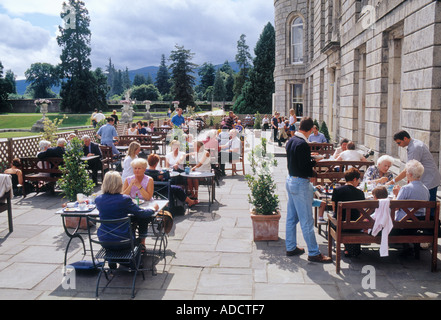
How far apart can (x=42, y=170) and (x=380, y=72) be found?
28.8ft

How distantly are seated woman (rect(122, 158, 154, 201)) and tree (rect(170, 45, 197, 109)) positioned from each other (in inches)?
2610

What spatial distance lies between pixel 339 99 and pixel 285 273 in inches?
481

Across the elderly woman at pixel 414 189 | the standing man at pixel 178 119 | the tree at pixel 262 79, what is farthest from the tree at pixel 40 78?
the elderly woman at pixel 414 189

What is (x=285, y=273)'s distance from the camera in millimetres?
5469

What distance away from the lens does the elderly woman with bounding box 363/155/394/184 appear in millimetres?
→ 7082

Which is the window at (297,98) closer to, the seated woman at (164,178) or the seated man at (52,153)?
the seated man at (52,153)

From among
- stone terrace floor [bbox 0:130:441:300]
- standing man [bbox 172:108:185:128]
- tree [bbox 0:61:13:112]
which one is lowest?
stone terrace floor [bbox 0:130:441:300]

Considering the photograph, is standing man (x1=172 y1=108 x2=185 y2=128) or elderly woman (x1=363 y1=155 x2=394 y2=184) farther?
standing man (x1=172 y1=108 x2=185 y2=128)

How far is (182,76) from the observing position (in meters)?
72.6

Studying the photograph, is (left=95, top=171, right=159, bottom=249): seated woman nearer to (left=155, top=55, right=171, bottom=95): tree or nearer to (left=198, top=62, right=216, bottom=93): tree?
(left=198, top=62, right=216, bottom=93): tree

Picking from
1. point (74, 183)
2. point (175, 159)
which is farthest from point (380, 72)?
point (74, 183)

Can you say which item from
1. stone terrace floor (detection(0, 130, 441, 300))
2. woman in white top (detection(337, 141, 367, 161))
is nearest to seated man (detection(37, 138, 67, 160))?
stone terrace floor (detection(0, 130, 441, 300))

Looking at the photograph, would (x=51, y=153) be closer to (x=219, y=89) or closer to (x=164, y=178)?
(x=164, y=178)

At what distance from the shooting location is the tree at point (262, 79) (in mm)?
50000
